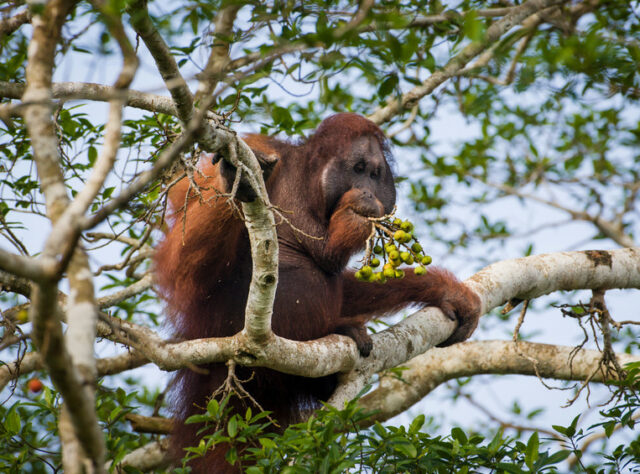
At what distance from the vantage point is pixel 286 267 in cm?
482

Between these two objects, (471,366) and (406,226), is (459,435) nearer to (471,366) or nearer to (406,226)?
(406,226)

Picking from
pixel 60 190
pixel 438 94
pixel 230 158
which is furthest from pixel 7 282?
pixel 438 94

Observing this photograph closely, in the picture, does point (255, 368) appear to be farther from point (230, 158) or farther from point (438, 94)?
point (438, 94)

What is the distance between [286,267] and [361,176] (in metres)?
0.98

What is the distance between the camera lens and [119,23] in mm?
2188

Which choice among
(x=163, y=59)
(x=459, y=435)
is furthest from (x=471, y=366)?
(x=163, y=59)

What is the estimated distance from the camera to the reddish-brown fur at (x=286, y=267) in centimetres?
444

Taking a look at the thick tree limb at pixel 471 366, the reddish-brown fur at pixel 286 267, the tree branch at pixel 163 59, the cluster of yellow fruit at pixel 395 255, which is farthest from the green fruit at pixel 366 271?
the thick tree limb at pixel 471 366

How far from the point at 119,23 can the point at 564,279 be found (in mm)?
4129

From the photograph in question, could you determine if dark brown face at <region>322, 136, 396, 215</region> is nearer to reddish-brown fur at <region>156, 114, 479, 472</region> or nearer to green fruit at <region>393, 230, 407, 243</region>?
reddish-brown fur at <region>156, 114, 479, 472</region>

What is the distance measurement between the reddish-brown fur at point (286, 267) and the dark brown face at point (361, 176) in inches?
0.7

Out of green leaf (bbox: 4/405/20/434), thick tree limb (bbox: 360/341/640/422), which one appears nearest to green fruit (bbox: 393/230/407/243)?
thick tree limb (bbox: 360/341/640/422)

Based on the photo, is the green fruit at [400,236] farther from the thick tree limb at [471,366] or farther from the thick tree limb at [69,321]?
the thick tree limb at [471,366]

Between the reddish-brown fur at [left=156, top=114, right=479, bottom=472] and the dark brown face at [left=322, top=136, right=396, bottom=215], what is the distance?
18 mm
